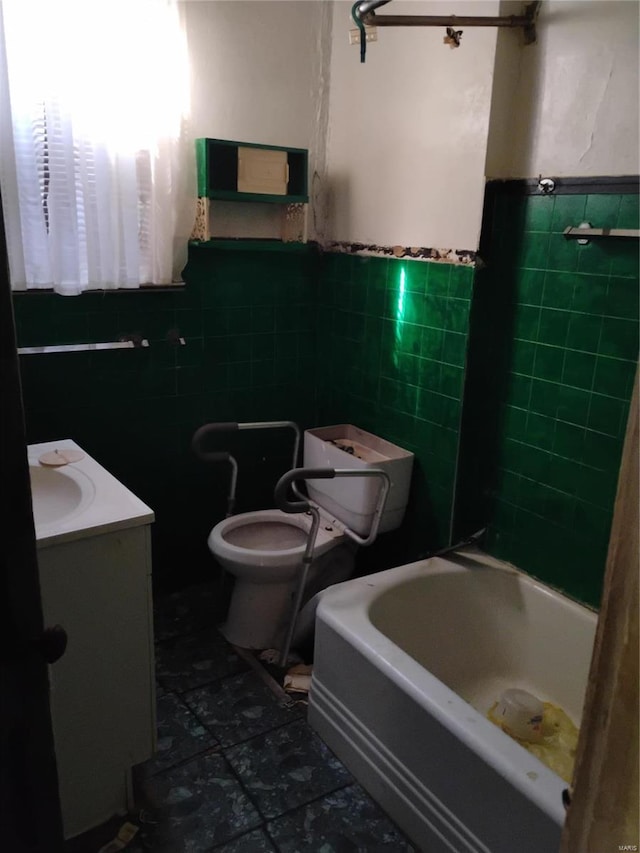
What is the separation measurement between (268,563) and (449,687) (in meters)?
0.69

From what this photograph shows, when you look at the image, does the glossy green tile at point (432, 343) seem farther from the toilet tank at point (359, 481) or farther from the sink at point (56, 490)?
the sink at point (56, 490)

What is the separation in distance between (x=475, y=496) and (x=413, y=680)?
78cm

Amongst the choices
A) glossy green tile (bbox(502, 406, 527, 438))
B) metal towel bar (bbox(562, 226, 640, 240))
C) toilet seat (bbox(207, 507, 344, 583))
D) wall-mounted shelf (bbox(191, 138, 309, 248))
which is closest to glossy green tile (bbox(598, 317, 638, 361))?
metal towel bar (bbox(562, 226, 640, 240))

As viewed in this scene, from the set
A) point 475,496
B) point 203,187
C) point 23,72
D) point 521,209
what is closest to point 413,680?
point 475,496

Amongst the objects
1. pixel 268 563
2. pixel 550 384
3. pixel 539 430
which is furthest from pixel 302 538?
pixel 550 384

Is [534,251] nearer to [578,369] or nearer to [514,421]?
[578,369]

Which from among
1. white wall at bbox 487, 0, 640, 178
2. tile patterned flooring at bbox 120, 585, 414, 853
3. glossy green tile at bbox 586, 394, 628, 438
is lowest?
tile patterned flooring at bbox 120, 585, 414, 853

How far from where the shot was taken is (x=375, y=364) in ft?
8.25

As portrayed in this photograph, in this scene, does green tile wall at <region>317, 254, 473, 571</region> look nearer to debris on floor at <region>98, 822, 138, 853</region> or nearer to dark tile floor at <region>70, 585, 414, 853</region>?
dark tile floor at <region>70, 585, 414, 853</region>

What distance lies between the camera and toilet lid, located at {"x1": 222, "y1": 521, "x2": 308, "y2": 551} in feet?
7.97

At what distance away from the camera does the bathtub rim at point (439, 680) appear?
4.62ft

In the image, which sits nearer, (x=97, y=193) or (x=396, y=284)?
(x=97, y=193)

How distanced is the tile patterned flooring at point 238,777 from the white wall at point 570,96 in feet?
5.96

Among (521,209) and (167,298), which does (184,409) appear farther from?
(521,209)
